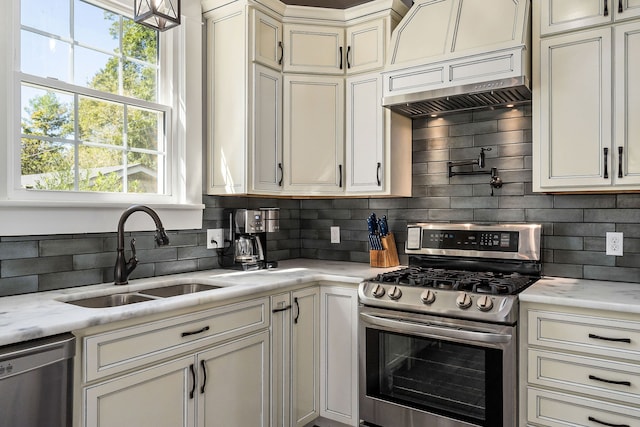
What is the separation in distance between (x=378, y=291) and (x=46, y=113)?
1.81 meters

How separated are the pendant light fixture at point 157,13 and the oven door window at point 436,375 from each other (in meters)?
1.73

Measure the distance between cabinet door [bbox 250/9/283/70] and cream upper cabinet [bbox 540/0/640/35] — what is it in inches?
58.1

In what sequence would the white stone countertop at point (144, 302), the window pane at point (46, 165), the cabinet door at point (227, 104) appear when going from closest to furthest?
the white stone countertop at point (144, 302) < the window pane at point (46, 165) < the cabinet door at point (227, 104)

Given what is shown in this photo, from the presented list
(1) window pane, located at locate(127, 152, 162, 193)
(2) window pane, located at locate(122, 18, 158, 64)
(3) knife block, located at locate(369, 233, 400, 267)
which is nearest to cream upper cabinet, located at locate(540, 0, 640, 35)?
(3) knife block, located at locate(369, 233, 400, 267)

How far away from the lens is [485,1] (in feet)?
8.00

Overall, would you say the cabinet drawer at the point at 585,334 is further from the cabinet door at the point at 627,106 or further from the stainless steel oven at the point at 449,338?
the cabinet door at the point at 627,106

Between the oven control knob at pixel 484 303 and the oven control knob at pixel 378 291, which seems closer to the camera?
the oven control knob at pixel 484 303

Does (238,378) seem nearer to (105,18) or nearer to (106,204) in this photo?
(106,204)

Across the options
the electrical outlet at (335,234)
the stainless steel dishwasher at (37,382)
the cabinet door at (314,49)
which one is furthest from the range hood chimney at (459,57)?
the stainless steel dishwasher at (37,382)

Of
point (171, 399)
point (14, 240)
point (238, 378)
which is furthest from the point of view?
point (238, 378)

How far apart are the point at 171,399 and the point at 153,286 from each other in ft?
2.12

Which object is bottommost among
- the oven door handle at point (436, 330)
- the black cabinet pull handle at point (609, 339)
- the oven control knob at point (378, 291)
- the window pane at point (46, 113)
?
the oven door handle at point (436, 330)

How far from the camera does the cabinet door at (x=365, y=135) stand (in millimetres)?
2799

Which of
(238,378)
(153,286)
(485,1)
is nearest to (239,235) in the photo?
(153,286)
